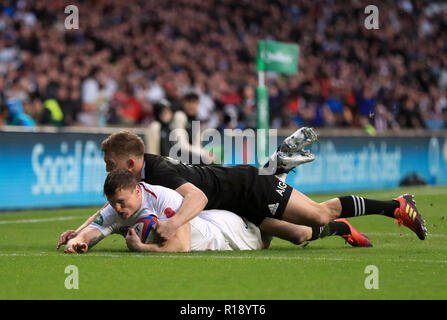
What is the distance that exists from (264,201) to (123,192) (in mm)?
1430

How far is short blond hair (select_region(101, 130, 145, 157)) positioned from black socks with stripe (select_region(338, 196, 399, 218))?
2164 mm

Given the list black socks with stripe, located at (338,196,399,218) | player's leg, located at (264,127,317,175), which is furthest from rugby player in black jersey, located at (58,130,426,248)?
player's leg, located at (264,127,317,175)

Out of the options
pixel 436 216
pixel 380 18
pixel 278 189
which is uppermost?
pixel 380 18

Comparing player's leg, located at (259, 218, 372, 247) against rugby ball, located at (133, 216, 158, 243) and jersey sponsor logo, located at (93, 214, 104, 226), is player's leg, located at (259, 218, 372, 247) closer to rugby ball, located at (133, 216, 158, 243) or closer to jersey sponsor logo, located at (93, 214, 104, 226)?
rugby ball, located at (133, 216, 158, 243)

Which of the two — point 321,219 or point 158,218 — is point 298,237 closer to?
point 321,219

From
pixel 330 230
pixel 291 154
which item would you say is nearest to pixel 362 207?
pixel 330 230

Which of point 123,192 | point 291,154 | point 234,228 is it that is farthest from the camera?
point 291,154

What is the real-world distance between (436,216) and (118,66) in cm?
1125

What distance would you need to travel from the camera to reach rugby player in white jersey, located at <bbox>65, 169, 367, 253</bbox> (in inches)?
297

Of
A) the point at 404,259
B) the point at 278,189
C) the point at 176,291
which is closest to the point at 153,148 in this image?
the point at 278,189

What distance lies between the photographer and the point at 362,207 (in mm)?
8609

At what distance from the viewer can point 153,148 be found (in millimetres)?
14766

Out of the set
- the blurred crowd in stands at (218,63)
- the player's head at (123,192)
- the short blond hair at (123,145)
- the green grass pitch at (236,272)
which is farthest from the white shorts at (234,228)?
the blurred crowd in stands at (218,63)
